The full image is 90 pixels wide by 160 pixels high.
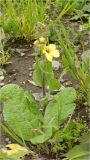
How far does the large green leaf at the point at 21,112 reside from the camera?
5.67ft

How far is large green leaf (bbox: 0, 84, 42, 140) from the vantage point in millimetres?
1729

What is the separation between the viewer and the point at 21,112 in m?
1.74

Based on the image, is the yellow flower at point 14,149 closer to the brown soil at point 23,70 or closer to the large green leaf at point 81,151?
the large green leaf at point 81,151

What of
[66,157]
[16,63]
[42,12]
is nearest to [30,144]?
[66,157]

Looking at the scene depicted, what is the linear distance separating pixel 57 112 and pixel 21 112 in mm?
149

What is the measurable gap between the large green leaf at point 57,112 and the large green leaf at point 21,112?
0.05m

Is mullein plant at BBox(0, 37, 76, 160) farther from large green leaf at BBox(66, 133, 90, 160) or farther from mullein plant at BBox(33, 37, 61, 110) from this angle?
large green leaf at BBox(66, 133, 90, 160)

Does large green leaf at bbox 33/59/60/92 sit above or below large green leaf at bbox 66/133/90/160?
above

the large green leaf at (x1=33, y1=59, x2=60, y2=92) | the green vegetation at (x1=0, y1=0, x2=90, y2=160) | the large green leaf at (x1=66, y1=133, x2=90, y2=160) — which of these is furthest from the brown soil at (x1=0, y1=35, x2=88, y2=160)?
the large green leaf at (x1=66, y1=133, x2=90, y2=160)

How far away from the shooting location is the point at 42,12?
→ 2.44 metres

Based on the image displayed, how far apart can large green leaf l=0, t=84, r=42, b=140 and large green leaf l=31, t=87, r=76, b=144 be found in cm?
5

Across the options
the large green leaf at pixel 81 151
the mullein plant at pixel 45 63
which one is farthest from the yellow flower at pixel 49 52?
the large green leaf at pixel 81 151

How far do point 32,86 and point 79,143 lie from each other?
531 mm

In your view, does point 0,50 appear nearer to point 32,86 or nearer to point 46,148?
point 32,86
